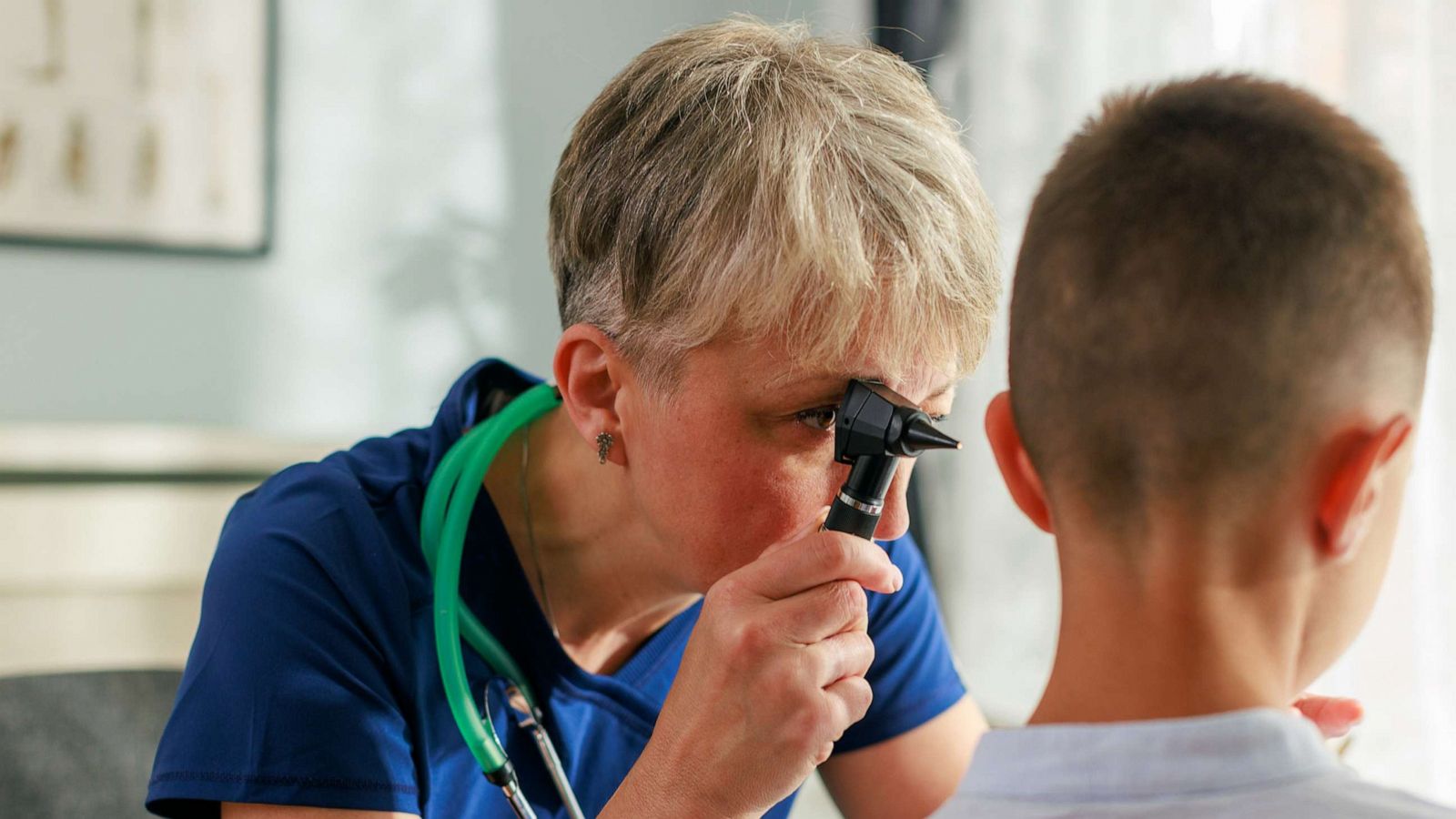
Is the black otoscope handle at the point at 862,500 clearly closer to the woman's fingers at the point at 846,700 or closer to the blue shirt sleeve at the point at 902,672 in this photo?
the woman's fingers at the point at 846,700

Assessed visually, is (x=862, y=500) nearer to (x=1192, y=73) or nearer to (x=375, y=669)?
(x=375, y=669)

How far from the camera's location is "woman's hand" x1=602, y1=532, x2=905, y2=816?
99 cm

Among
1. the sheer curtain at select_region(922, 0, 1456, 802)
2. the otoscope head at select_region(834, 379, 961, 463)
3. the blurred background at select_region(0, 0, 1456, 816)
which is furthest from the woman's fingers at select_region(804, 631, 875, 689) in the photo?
the blurred background at select_region(0, 0, 1456, 816)

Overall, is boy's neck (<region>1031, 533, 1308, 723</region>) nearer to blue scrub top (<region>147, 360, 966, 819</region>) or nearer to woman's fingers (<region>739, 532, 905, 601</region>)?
woman's fingers (<region>739, 532, 905, 601</region>)

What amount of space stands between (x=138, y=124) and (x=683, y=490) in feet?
5.17

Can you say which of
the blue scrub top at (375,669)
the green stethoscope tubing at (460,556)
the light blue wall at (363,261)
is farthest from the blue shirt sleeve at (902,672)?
the light blue wall at (363,261)

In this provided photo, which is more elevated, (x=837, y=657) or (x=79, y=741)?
(x=837, y=657)

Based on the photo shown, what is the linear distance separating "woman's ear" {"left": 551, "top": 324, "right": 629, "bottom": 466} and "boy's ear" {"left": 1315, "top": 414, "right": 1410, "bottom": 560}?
0.59 meters

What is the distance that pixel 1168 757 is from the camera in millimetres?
619

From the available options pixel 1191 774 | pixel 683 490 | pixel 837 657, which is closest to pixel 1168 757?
pixel 1191 774

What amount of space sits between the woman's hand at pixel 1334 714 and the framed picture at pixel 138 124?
1.91 metres

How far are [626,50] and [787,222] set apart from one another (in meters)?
1.72

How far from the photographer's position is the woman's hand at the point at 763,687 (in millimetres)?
988

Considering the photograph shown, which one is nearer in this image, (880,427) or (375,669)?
(880,427)
